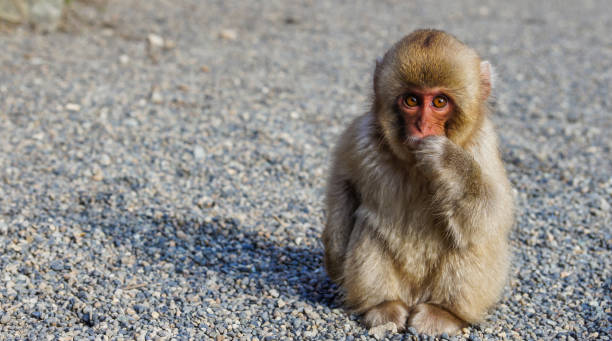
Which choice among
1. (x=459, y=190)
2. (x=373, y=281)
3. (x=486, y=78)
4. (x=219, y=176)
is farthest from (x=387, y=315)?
(x=219, y=176)

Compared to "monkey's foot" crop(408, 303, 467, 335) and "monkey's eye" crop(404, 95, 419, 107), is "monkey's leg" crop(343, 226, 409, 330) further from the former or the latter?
"monkey's eye" crop(404, 95, 419, 107)

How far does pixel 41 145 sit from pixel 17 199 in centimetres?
98

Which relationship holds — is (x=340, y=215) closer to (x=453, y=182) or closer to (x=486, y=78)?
(x=453, y=182)

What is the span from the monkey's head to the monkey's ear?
0.03m

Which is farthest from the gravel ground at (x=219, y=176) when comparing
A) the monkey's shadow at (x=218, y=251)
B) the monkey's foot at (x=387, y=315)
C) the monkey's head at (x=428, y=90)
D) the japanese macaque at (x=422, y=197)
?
the monkey's head at (x=428, y=90)

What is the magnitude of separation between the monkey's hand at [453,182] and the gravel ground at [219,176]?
69cm

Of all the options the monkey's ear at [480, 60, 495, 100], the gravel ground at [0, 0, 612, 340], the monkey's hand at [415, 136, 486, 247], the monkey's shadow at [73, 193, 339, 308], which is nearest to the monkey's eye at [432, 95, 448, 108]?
the monkey's hand at [415, 136, 486, 247]

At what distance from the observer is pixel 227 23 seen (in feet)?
32.9

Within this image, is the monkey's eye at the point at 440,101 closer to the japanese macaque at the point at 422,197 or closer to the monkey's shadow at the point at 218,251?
the japanese macaque at the point at 422,197

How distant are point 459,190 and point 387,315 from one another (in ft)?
2.49

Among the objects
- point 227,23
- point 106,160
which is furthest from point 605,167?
point 227,23

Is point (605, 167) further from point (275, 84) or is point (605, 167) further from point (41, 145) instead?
point (41, 145)

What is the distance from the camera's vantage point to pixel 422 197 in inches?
133

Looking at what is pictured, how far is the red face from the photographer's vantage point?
3062 millimetres
